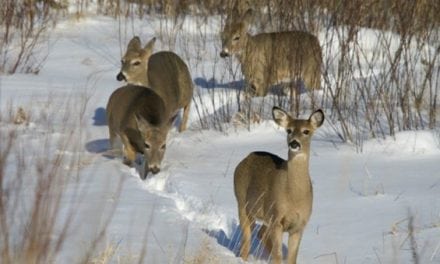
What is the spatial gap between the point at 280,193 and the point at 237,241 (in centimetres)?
69

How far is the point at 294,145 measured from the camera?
666 cm

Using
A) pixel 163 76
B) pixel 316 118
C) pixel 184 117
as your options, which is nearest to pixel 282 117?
pixel 316 118

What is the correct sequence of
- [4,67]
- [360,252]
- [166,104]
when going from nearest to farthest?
1. [360,252]
2. [166,104]
3. [4,67]

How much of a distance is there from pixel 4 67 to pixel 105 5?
4.75m

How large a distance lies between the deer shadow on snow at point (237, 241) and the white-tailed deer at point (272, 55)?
140 inches

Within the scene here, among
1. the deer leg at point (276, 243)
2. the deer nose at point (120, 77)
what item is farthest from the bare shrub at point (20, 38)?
the deer leg at point (276, 243)

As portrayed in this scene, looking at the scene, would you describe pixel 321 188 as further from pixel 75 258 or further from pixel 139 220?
pixel 75 258

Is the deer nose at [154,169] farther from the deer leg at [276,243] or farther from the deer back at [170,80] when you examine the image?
the deer leg at [276,243]

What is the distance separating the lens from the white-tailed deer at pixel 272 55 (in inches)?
460

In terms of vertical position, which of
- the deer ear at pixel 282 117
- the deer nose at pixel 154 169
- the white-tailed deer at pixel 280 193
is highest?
the deer ear at pixel 282 117

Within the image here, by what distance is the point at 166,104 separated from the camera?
38.5 feet

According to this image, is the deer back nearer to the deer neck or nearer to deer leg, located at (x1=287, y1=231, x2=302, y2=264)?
the deer neck

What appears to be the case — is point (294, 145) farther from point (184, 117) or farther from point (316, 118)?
point (184, 117)

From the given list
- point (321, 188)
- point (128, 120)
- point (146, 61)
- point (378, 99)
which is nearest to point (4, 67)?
point (146, 61)
